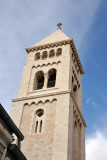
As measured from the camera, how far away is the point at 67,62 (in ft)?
96.1

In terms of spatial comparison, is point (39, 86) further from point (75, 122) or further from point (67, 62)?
point (75, 122)

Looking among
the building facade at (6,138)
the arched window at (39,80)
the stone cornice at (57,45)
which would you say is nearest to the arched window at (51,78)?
the arched window at (39,80)

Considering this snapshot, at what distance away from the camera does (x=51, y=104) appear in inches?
985

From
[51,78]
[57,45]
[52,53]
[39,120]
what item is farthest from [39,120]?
[57,45]

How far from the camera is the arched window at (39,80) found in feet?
96.2

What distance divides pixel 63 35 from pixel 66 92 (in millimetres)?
11603

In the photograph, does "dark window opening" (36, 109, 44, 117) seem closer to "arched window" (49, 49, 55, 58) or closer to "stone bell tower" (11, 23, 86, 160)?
"stone bell tower" (11, 23, 86, 160)

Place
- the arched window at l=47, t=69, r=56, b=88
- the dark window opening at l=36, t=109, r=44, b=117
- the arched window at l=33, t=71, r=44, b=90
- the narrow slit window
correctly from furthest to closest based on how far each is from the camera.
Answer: the arched window at l=33, t=71, r=44, b=90, the arched window at l=47, t=69, r=56, b=88, the dark window opening at l=36, t=109, r=44, b=117, the narrow slit window

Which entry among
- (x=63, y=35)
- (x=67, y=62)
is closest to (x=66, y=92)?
(x=67, y=62)

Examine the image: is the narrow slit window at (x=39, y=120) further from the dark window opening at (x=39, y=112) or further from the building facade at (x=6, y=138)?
the building facade at (x=6, y=138)

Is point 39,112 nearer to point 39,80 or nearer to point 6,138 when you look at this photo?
point 39,80

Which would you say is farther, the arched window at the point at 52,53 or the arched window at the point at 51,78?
the arched window at the point at 52,53

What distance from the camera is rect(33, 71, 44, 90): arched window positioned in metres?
29.3

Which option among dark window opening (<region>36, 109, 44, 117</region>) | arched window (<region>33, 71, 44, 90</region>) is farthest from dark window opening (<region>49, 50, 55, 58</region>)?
dark window opening (<region>36, 109, 44, 117</region>)
